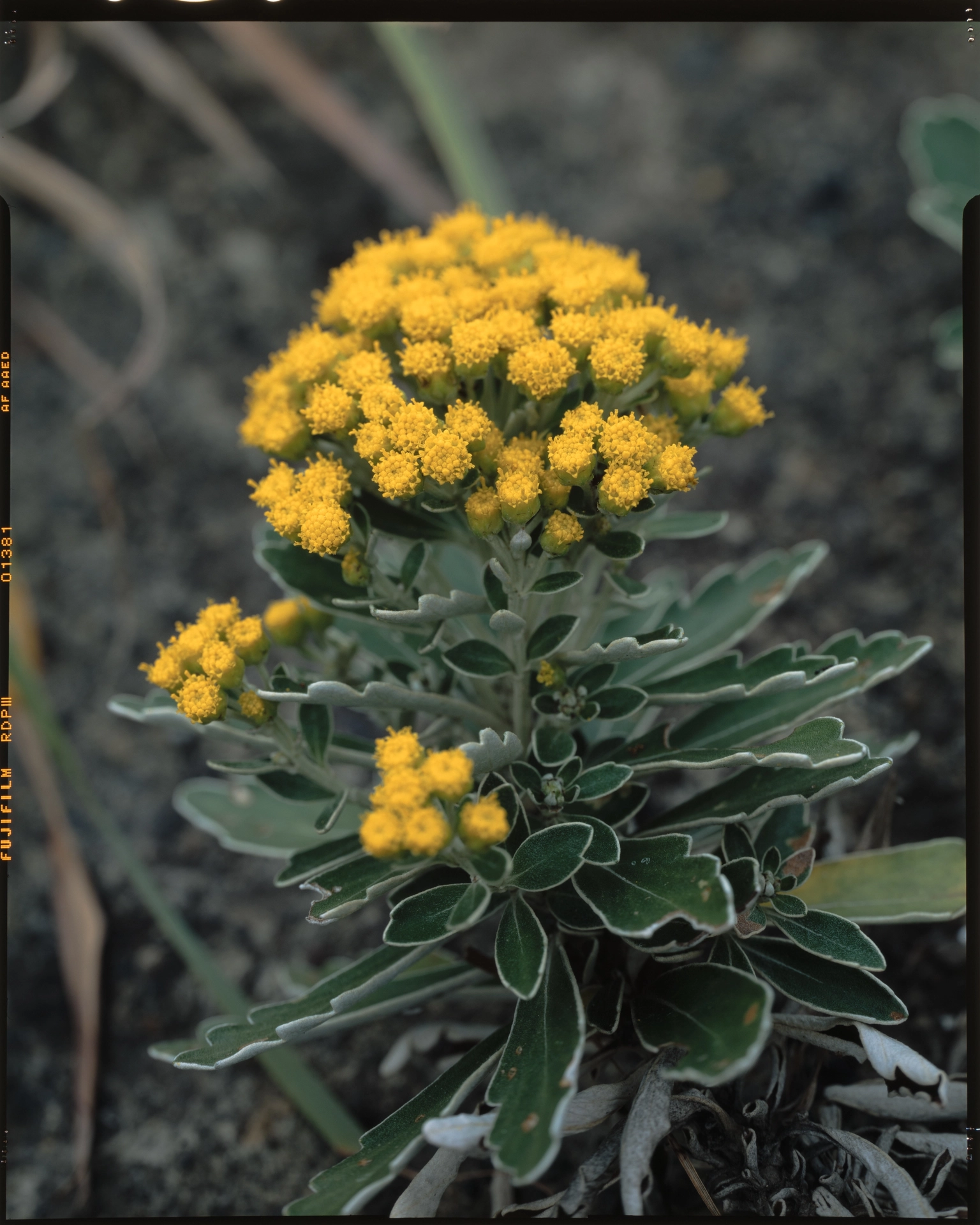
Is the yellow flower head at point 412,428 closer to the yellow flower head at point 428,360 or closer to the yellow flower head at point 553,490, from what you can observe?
the yellow flower head at point 428,360

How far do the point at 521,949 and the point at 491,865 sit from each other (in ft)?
0.60

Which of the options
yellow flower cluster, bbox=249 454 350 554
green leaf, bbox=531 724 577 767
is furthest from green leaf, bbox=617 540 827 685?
yellow flower cluster, bbox=249 454 350 554

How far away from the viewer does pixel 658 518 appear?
6.42ft

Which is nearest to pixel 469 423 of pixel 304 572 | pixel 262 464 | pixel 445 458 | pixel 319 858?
pixel 445 458

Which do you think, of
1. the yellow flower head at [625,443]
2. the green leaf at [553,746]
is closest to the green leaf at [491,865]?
the green leaf at [553,746]

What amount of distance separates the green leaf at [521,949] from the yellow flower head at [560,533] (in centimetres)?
60

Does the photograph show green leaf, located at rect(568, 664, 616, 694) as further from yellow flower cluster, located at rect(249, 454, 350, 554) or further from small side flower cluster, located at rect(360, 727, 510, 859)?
yellow flower cluster, located at rect(249, 454, 350, 554)

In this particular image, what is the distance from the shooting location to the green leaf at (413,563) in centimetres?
162

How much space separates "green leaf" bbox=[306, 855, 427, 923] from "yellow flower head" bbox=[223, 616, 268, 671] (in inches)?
15.6

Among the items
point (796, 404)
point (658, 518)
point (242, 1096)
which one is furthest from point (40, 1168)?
point (796, 404)

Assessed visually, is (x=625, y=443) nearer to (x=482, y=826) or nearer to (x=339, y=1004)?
(x=482, y=826)

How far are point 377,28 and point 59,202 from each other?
1221mm

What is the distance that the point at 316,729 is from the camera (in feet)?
5.67

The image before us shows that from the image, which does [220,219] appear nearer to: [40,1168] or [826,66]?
[826,66]
